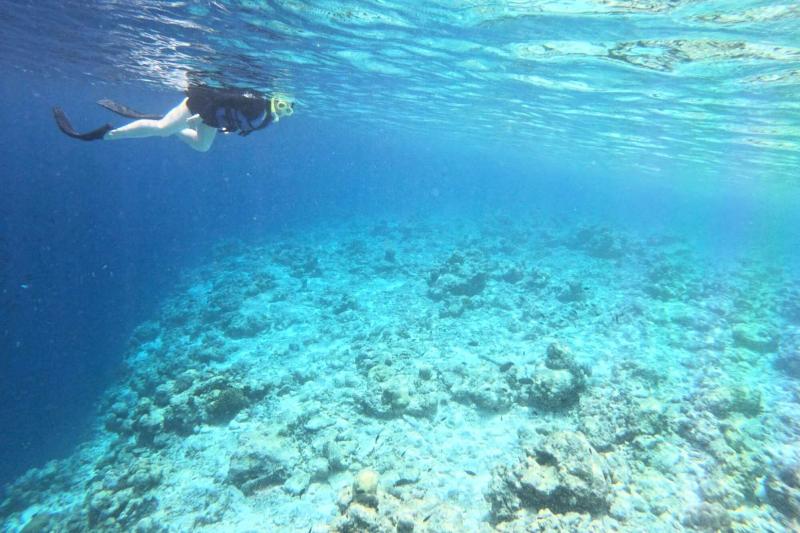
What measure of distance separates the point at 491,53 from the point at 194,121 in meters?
9.99

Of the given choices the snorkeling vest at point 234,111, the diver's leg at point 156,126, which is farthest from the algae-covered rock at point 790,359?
the diver's leg at point 156,126

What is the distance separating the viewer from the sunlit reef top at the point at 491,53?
9.38 m

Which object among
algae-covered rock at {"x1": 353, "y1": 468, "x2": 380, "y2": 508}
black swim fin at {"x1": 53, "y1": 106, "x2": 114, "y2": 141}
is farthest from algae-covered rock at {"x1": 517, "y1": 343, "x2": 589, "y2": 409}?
black swim fin at {"x1": 53, "y1": 106, "x2": 114, "y2": 141}

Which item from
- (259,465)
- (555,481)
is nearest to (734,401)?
(555,481)

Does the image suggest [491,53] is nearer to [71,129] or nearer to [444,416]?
[444,416]

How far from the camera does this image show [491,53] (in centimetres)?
1326

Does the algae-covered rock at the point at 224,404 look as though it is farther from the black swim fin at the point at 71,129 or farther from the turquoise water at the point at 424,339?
the black swim fin at the point at 71,129

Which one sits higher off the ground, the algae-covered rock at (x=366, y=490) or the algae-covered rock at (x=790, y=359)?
the algae-covered rock at (x=366, y=490)

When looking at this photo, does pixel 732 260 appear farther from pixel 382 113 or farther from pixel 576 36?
pixel 382 113

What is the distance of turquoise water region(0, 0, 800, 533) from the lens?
618 cm

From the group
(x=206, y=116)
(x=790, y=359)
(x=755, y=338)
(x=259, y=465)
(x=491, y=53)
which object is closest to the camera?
(x=259, y=465)

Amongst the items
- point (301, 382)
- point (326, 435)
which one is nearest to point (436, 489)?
point (326, 435)

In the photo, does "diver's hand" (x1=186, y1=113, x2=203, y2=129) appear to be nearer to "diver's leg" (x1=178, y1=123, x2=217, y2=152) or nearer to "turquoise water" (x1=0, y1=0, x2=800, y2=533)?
"diver's leg" (x1=178, y1=123, x2=217, y2=152)

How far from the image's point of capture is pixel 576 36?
1055 cm
